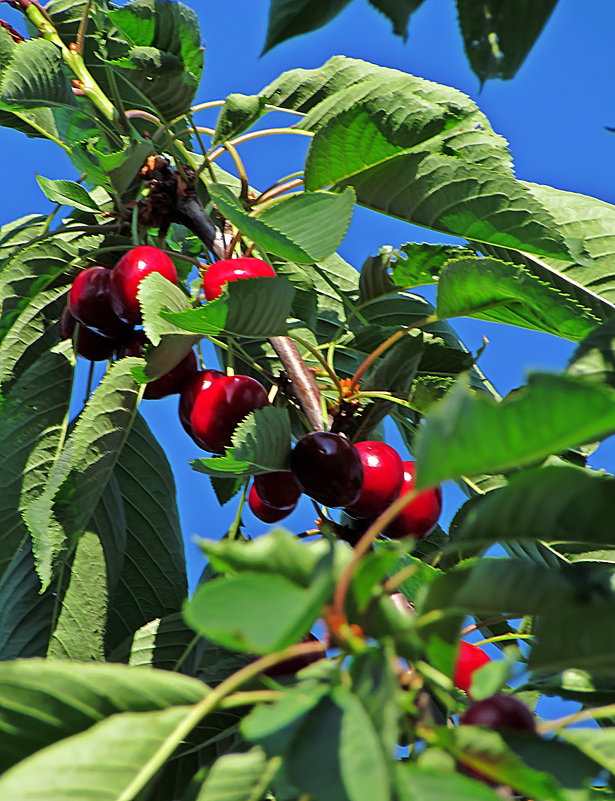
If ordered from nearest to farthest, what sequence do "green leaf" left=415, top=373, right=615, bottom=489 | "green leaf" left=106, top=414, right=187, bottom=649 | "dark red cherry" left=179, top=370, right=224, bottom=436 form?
"green leaf" left=415, top=373, right=615, bottom=489, "dark red cherry" left=179, top=370, right=224, bottom=436, "green leaf" left=106, top=414, right=187, bottom=649

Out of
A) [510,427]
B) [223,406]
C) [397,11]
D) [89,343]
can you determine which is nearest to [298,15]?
[397,11]

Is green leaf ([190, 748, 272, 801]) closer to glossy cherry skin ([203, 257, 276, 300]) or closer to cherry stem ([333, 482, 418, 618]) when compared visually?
cherry stem ([333, 482, 418, 618])

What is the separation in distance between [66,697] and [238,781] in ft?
0.46

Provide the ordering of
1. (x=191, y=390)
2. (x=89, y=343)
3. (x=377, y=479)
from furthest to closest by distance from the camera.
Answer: (x=89, y=343)
(x=191, y=390)
(x=377, y=479)

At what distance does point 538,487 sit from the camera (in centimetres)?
62

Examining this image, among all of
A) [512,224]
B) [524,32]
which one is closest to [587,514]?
[524,32]

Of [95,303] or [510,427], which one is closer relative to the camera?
[510,427]

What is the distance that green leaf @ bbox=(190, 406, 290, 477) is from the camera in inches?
41.3

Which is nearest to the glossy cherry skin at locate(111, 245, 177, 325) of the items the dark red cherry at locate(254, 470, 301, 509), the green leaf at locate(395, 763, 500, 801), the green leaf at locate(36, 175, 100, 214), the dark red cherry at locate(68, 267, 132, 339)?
the dark red cherry at locate(68, 267, 132, 339)

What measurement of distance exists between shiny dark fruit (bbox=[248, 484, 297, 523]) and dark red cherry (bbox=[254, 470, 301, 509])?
73 mm

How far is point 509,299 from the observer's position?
1.11 meters

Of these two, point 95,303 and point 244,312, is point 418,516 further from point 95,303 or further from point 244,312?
point 95,303

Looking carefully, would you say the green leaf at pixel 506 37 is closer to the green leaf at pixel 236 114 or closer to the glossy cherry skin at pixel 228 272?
the glossy cherry skin at pixel 228 272

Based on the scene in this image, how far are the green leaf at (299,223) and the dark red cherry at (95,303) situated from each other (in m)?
0.35
